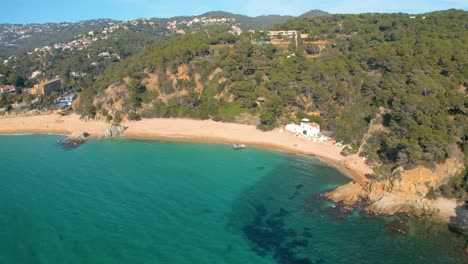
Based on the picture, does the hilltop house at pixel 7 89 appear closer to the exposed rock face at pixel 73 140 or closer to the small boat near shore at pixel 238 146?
the exposed rock face at pixel 73 140

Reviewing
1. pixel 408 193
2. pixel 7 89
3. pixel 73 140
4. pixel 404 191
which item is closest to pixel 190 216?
pixel 404 191

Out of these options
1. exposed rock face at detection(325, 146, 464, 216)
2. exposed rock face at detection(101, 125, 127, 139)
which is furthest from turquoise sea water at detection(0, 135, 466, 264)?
exposed rock face at detection(101, 125, 127, 139)

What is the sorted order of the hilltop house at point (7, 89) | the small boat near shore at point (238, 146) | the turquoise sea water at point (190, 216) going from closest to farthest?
the turquoise sea water at point (190, 216)
the small boat near shore at point (238, 146)
the hilltop house at point (7, 89)

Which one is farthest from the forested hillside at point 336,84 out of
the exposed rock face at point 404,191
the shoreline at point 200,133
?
the shoreline at point 200,133

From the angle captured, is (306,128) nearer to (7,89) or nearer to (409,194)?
(409,194)

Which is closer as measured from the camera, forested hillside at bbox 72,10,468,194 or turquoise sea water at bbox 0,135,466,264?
turquoise sea water at bbox 0,135,466,264

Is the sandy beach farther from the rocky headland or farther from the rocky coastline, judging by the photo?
the rocky coastline
